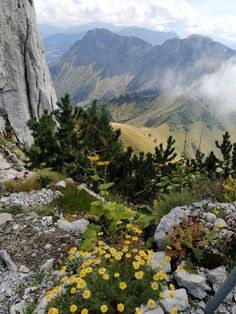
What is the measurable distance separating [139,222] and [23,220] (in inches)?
121

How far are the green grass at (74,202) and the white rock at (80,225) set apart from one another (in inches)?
53.7

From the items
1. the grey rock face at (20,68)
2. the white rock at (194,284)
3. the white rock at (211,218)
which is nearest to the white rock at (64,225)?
the white rock at (211,218)

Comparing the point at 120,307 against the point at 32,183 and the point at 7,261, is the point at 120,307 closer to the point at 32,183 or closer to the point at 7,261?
the point at 7,261

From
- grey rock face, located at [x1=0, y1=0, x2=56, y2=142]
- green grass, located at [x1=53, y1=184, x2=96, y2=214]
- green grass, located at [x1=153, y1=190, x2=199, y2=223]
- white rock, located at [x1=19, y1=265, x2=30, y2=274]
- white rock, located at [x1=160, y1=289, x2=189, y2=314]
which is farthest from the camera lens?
grey rock face, located at [x1=0, y1=0, x2=56, y2=142]

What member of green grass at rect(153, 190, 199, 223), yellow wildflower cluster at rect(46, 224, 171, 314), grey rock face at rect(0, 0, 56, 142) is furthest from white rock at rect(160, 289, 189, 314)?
grey rock face at rect(0, 0, 56, 142)

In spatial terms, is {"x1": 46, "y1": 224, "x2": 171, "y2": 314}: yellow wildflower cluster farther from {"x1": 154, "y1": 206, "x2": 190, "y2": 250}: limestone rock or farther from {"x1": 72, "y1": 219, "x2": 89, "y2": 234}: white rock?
{"x1": 72, "y1": 219, "x2": 89, "y2": 234}: white rock

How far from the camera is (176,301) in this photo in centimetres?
504

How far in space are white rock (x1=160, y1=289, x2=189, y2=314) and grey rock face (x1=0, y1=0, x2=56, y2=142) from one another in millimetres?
31944

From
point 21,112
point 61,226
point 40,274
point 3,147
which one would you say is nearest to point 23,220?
point 61,226

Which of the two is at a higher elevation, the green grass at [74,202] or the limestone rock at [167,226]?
the limestone rock at [167,226]

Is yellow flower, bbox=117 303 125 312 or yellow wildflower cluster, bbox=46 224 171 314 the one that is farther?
yellow wildflower cluster, bbox=46 224 171 314

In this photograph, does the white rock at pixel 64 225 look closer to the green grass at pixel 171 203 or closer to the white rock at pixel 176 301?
the green grass at pixel 171 203

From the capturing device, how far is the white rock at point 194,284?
17.4ft

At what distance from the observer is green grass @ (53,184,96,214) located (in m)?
9.67
